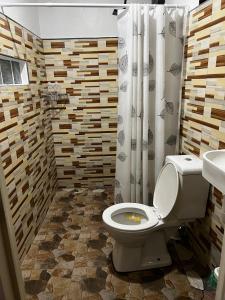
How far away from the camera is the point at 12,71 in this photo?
74.8 inches

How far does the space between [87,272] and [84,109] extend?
1.74 m

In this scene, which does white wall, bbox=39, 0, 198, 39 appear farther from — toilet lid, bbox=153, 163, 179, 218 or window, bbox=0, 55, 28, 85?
toilet lid, bbox=153, 163, 179, 218

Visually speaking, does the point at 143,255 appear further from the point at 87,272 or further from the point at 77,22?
the point at 77,22

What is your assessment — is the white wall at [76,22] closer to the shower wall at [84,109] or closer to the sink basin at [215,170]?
the shower wall at [84,109]

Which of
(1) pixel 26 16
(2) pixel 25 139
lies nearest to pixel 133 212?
(2) pixel 25 139

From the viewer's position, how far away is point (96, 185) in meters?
3.02

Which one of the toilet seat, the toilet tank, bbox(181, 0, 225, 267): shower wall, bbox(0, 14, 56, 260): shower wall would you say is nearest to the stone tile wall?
bbox(0, 14, 56, 260): shower wall

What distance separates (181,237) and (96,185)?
4.37 ft

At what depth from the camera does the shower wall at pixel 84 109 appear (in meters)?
2.52

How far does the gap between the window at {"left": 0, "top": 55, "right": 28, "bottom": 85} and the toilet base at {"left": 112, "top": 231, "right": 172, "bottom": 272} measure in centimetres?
155

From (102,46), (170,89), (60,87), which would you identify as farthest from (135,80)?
(60,87)

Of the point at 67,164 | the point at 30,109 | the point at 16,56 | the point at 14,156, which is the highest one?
the point at 16,56

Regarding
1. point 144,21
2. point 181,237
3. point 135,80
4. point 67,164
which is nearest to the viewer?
point 144,21

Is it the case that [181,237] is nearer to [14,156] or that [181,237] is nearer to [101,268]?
[101,268]
